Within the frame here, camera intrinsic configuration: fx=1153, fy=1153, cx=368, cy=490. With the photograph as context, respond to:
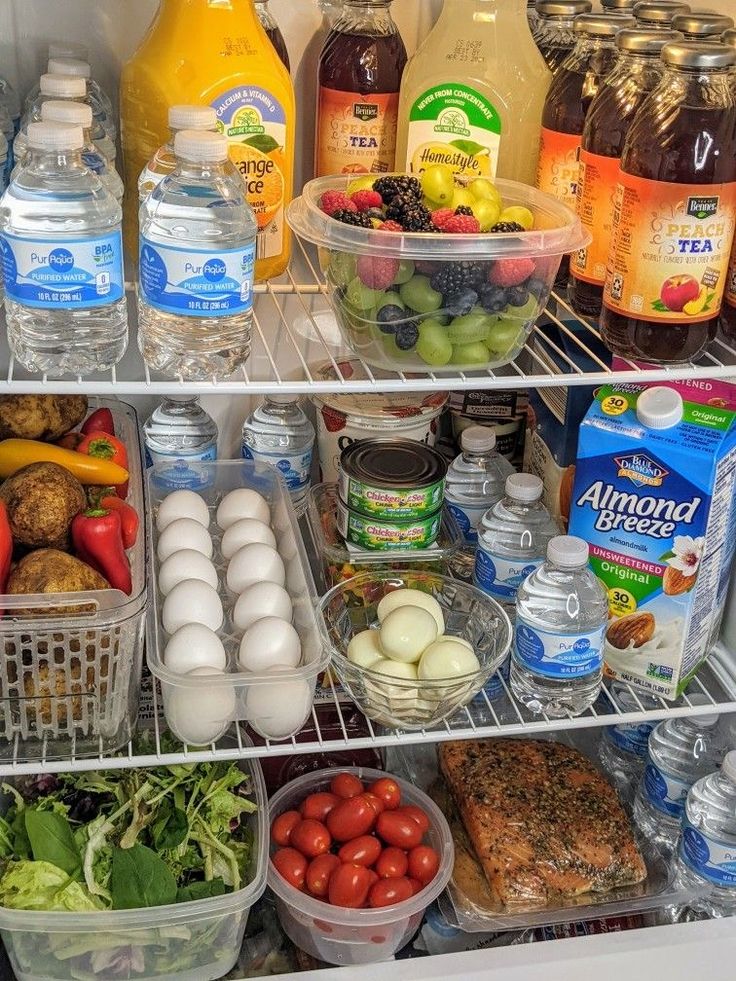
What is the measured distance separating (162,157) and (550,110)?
49 cm

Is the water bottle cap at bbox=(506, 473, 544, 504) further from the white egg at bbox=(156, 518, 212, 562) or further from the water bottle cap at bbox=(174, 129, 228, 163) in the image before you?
the water bottle cap at bbox=(174, 129, 228, 163)

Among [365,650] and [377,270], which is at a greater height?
[377,270]

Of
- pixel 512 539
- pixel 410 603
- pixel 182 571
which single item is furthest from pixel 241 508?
pixel 512 539

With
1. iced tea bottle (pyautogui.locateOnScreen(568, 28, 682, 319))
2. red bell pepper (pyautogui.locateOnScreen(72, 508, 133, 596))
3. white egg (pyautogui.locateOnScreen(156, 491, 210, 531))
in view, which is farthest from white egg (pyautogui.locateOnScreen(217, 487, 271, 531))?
iced tea bottle (pyautogui.locateOnScreen(568, 28, 682, 319))

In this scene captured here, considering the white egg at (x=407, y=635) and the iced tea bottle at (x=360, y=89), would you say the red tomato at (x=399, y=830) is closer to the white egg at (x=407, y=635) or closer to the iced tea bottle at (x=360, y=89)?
the white egg at (x=407, y=635)

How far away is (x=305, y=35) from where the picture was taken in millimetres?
1539

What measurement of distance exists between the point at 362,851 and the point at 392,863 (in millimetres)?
44

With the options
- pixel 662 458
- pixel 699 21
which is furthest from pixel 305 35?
pixel 662 458

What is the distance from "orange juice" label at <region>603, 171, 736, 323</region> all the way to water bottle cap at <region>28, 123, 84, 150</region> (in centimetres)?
58

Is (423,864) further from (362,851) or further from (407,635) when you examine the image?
(407,635)

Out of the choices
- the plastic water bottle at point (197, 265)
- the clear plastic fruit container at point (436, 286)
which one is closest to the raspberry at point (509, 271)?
the clear plastic fruit container at point (436, 286)

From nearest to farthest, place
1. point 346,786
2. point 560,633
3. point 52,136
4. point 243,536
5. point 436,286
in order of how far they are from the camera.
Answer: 1. point 52,136
2. point 436,286
3. point 560,633
4. point 243,536
5. point 346,786

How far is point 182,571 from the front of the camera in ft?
4.83

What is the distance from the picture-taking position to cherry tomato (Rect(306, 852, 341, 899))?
1.54m
